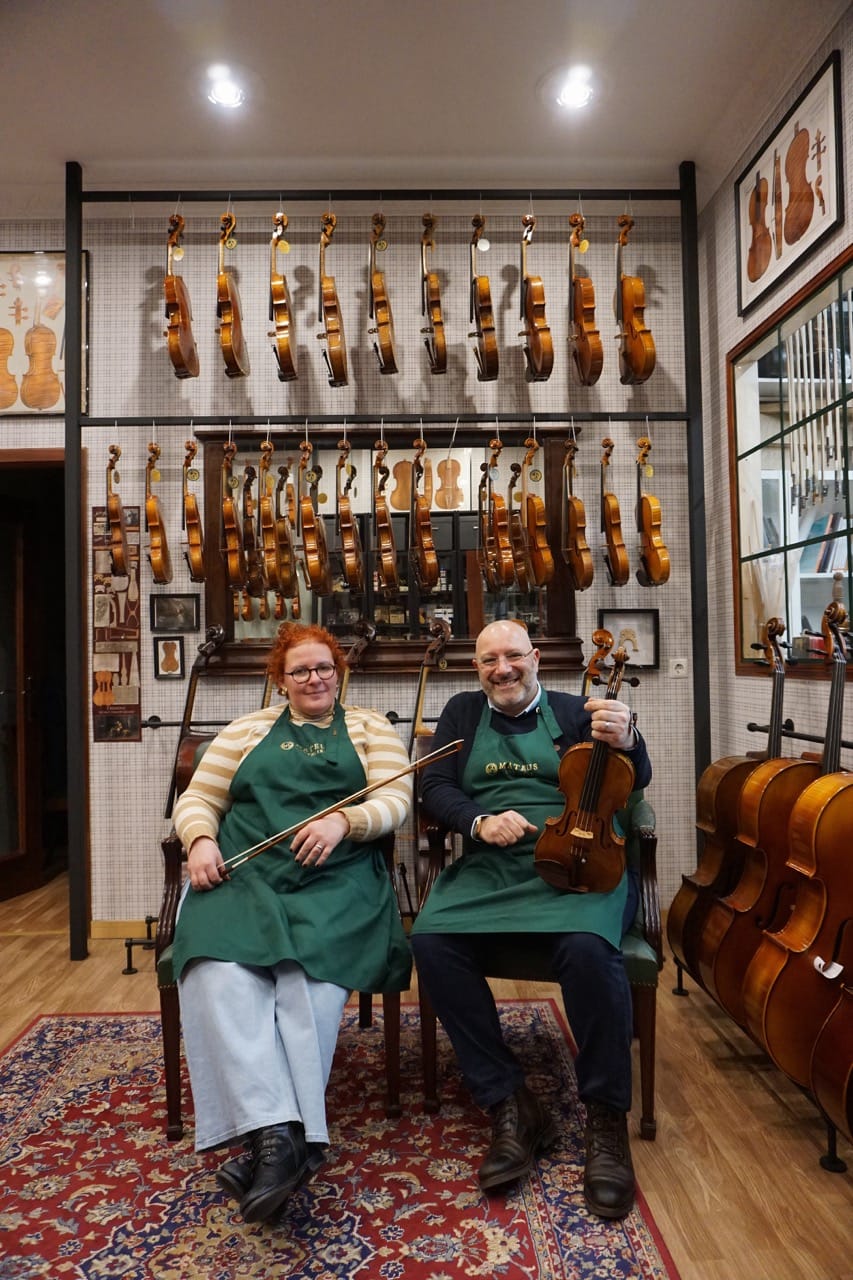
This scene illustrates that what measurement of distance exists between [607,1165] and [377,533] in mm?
2105

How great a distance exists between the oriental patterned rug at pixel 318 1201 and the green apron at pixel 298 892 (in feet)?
1.25

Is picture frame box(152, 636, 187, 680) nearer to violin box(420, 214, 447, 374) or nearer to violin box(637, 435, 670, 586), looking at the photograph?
violin box(420, 214, 447, 374)

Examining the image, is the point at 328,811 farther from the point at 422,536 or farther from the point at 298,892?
the point at 422,536

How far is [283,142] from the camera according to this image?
3.20 m

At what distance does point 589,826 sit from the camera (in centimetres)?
201

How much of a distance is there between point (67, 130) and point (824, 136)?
8.38 feet

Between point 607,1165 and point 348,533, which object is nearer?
point 607,1165

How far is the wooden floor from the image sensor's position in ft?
5.34

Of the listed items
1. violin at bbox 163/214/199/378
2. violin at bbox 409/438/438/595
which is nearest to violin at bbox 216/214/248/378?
violin at bbox 163/214/199/378

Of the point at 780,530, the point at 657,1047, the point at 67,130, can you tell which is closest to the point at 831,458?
the point at 780,530

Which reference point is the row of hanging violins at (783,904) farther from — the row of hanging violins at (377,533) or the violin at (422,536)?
the violin at (422,536)

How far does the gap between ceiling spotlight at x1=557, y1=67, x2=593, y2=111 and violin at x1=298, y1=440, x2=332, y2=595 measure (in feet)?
4.82

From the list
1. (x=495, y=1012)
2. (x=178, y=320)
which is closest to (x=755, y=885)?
(x=495, y=1012)

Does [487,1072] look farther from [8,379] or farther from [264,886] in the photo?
[8,379]
